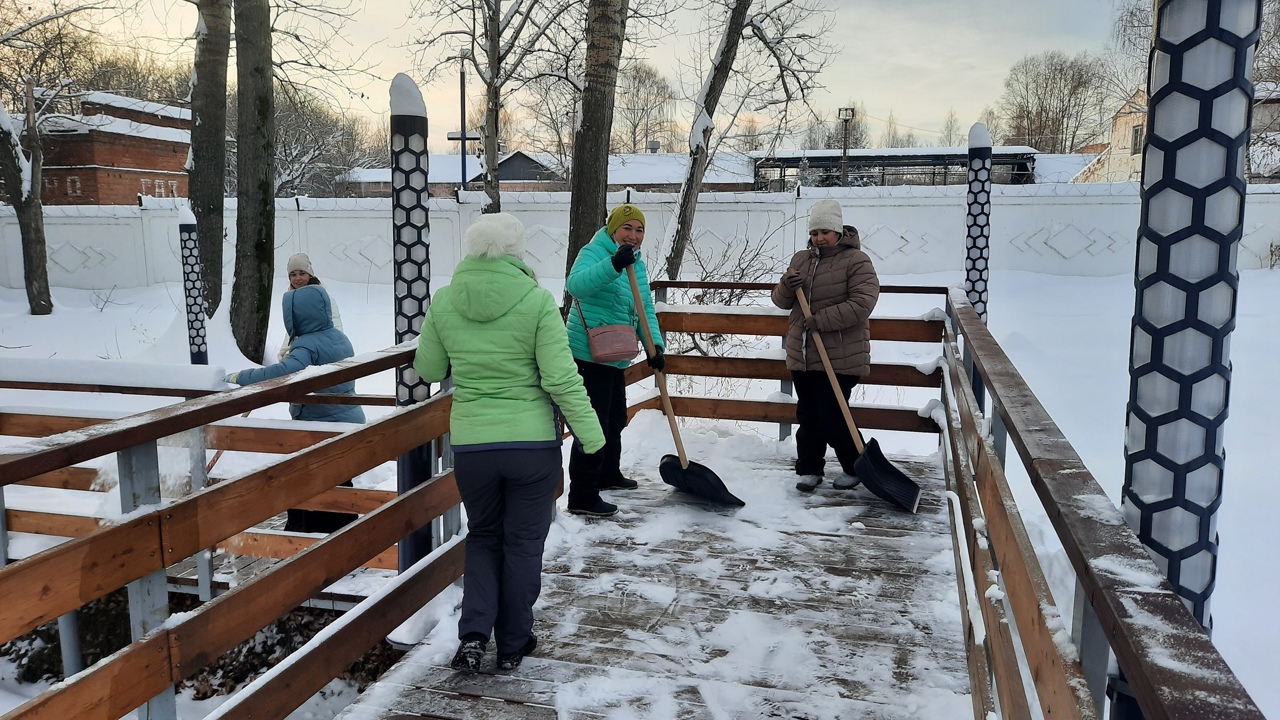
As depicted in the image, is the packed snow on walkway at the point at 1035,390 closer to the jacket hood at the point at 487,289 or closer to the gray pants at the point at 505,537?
the gray pants at the point at 505,537

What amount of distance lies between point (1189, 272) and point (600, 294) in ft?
11.2

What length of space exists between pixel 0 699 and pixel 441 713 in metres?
3.98

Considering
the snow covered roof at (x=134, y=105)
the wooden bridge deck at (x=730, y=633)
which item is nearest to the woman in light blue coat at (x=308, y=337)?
the wooden bridge deck at (x=730, y=633)

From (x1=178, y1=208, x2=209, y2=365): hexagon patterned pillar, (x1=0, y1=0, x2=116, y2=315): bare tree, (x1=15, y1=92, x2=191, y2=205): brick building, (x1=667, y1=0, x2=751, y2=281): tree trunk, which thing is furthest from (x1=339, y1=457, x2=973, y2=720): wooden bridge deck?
(x1=15, y1=92, x2=191, y2=205): brick building

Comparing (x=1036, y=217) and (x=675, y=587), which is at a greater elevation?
(x=1036, y=217)

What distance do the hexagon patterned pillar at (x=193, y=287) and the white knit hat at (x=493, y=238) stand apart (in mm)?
9324

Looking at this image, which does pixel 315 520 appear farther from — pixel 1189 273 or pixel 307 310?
pixel 1189 273

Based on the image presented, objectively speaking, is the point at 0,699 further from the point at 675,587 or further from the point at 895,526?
the point at 895,526

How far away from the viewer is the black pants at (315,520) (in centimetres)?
581

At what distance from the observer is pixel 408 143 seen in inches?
202

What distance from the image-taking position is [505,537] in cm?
335

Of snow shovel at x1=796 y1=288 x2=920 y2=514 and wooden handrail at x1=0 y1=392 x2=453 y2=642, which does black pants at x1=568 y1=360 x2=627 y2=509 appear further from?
wooden handrail at x1=0 y1=392 x2=453 y2=642

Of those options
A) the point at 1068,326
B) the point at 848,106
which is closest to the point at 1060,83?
the point at 848,106

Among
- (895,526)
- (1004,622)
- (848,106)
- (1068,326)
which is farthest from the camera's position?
(848,106)
